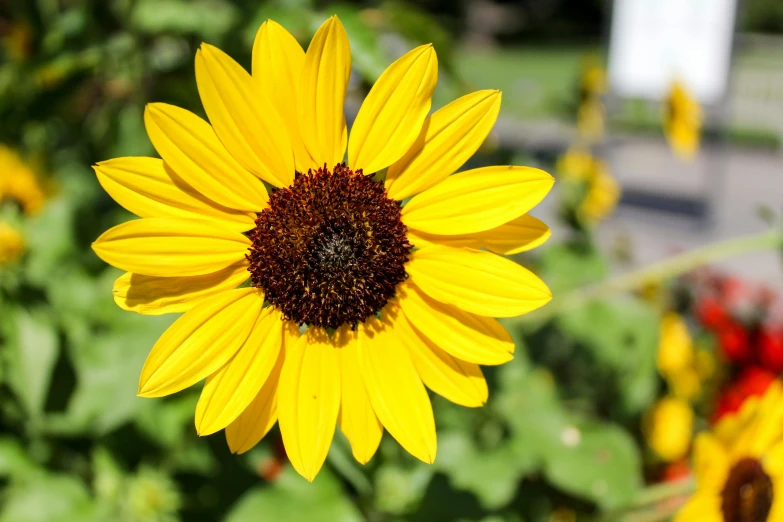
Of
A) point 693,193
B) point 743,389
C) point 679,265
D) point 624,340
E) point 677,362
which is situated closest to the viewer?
point 679,265

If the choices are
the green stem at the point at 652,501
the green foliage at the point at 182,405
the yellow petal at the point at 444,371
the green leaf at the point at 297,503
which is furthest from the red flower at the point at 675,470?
the yellow petal at the point at 444,371

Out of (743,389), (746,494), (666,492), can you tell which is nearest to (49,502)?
(666,492)

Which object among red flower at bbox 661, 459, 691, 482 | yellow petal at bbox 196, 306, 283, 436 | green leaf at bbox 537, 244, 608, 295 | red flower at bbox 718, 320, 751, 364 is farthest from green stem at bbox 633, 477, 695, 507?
red flower at bbox 718, 320, 751, 364

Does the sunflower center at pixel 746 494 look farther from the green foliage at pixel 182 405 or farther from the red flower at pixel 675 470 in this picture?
the red flower at pixel 675 470

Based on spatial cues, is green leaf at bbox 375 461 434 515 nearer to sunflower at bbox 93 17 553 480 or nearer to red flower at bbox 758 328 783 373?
sunflower at bbox 93 17 553 480

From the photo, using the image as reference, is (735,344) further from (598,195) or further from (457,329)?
(457,329)

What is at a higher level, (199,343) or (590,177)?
(199,343)
